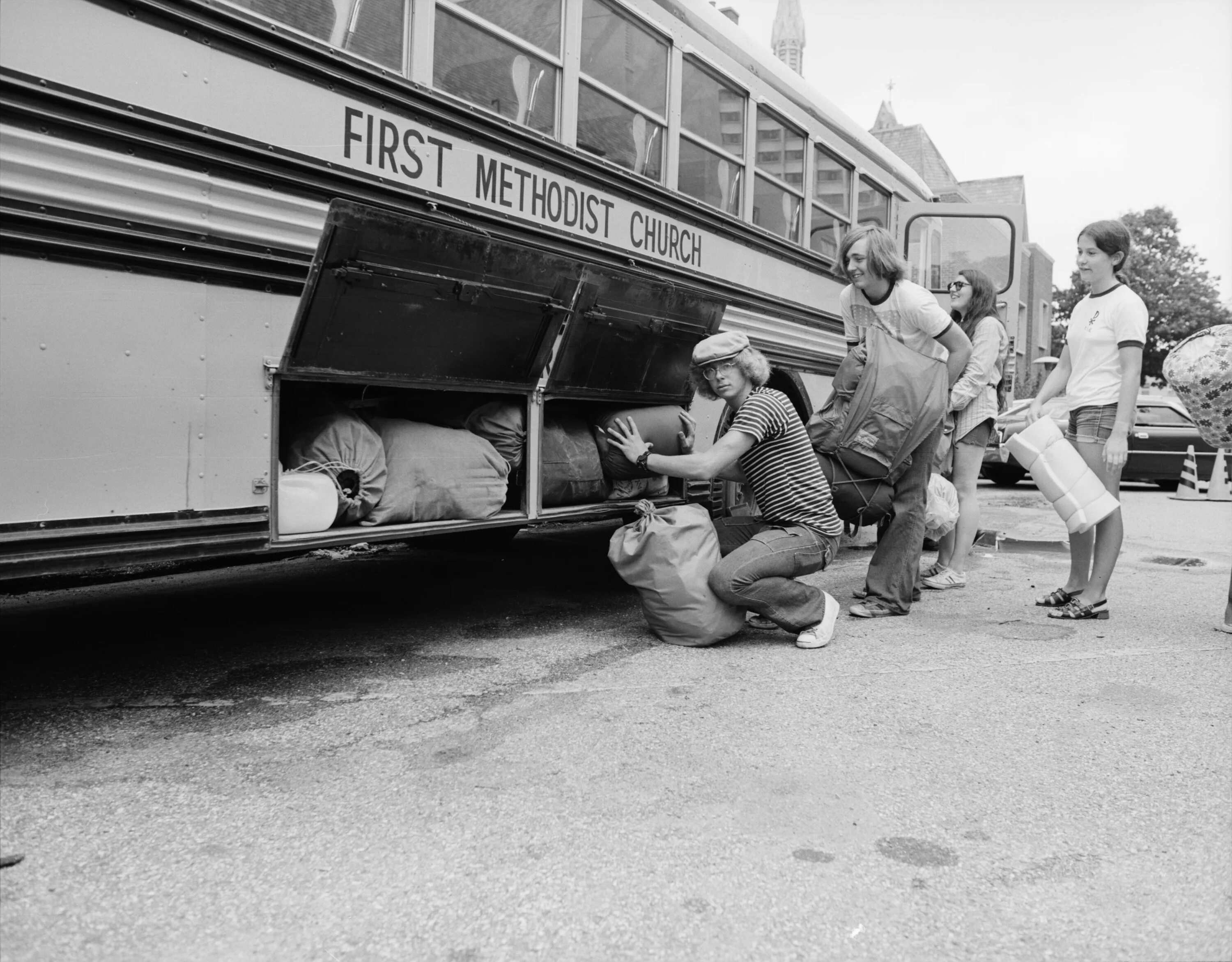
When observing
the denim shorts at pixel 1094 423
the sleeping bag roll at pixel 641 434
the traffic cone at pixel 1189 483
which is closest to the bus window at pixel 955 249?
the denim shorts at pixel 1094 423

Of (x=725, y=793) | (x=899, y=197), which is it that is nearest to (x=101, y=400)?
(x=725, y=793)

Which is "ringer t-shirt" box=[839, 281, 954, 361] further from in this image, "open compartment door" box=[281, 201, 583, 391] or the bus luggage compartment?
"open compartment door" box=[281, 201, 583, 391]

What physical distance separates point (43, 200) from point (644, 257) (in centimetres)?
→ 266

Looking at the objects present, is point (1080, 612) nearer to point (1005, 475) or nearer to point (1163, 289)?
point (1005, 475)

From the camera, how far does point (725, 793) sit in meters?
2.61

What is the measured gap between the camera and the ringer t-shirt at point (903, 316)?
187 inches

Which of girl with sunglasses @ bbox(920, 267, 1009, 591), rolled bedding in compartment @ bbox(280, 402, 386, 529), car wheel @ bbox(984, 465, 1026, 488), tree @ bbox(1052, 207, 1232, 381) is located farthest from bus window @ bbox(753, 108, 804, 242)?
tree @ bbox(1052, 207, 1232, 381)

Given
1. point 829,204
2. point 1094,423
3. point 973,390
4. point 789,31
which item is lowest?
point 1094,423

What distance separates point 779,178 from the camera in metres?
5.95

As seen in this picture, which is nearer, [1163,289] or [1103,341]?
[1103,341]

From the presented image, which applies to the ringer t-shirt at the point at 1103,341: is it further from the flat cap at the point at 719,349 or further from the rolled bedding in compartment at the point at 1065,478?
the flat cap at the point at 719,349

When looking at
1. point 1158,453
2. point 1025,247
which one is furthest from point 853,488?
point 1025,247

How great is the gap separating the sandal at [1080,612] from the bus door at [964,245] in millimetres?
3011

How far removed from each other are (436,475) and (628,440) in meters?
0.94
